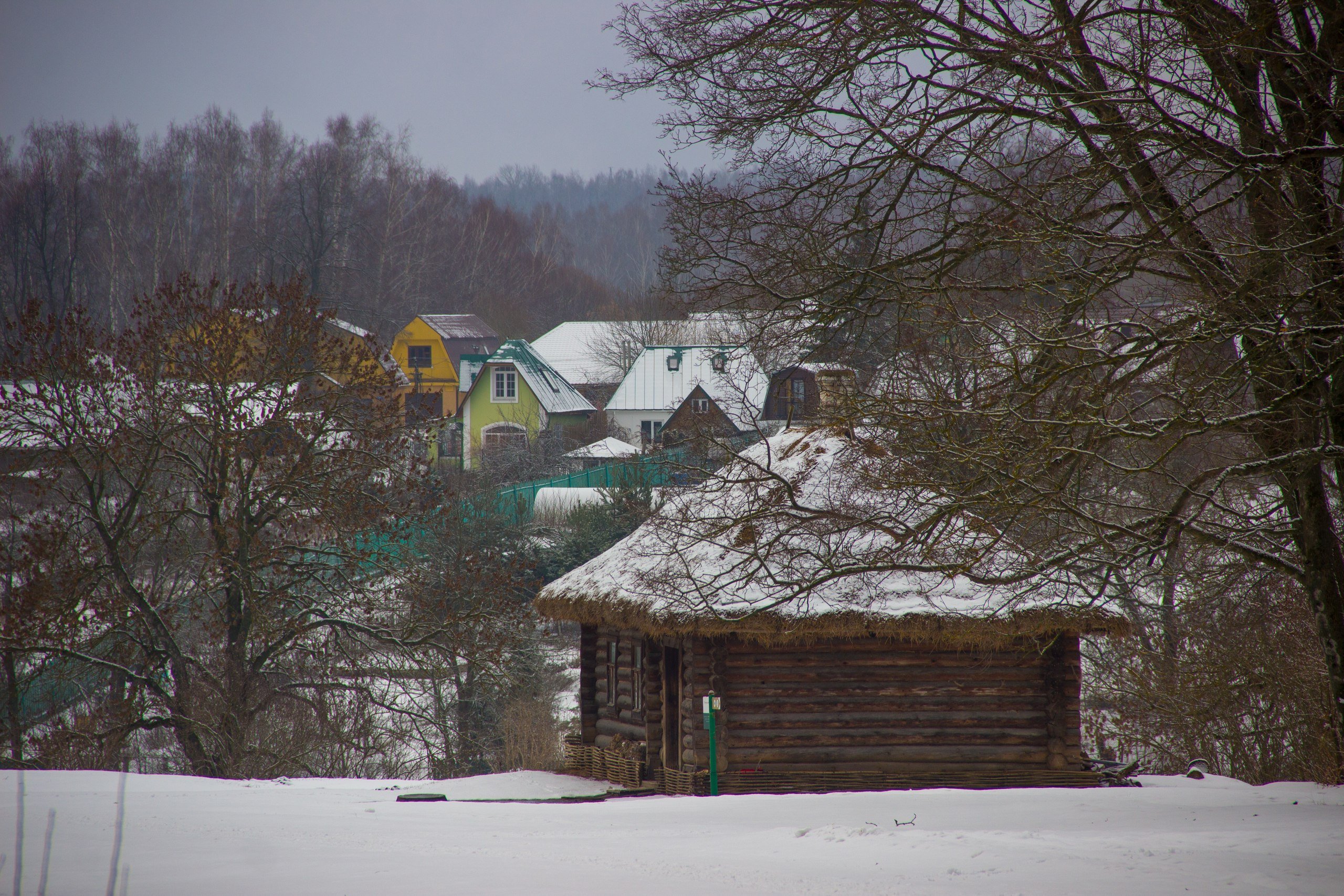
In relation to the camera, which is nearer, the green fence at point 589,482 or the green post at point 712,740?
the green post at point 712,740

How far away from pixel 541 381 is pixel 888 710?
40.2m

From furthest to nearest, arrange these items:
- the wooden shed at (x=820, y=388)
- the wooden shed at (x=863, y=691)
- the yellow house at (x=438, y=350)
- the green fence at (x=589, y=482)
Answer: the yellow house at (x=438, y=350), the green fence at (x=589, y=482), the wooden shed at (x=863, y=691), the wooden shed at (x=820, y=388)

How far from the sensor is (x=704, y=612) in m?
11.7

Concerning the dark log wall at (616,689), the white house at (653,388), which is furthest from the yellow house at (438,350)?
the dark log wall at (616,689)

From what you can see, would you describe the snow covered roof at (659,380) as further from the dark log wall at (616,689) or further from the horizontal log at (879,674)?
the horizontal log at (879,674)

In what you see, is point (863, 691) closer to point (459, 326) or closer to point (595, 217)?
point (459, 326)

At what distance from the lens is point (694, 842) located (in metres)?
7.50

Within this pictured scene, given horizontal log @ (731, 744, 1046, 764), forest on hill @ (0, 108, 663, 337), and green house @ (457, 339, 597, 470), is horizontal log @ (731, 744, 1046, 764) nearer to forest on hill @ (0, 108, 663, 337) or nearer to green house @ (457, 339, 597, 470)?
forest on hill @ (0, 108, 663, 337)

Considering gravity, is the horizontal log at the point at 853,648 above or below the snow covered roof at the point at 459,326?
below

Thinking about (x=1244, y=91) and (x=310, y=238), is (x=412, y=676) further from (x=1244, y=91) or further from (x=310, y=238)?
(x=310, y=238)

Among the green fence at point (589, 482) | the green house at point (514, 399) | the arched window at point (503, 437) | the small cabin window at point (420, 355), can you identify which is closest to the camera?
the green fence at point (589, 482)

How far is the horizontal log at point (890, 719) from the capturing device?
515 inches

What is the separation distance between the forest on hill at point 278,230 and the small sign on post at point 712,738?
10.6m

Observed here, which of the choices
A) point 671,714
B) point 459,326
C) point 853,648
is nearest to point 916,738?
point 853,648
